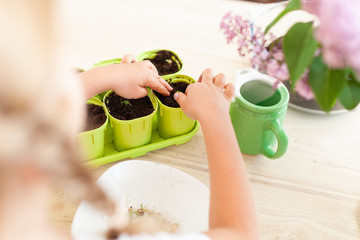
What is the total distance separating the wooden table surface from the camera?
60 centimetres

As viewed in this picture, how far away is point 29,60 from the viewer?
0.93 feet

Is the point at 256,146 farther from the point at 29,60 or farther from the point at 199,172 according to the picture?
the point at 29,60

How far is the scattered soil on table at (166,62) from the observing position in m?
0.75

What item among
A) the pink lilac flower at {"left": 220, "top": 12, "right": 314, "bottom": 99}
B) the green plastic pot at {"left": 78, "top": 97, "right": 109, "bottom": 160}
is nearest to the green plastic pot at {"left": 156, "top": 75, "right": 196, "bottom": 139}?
the green plastic pot at {"left": 78, "top": 97, "right": 109, "bottom": 160}

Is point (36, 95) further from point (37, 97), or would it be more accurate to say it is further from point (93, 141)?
point (93, 141)

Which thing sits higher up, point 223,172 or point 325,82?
point 325,82

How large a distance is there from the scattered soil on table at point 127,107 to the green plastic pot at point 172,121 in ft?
0.08

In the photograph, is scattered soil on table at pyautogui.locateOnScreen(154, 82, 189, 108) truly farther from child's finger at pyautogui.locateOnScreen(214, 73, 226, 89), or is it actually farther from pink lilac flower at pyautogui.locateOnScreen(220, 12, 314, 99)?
pink lilac flower at pyautogui.locateOnScreen(220, 12, 314, 99)

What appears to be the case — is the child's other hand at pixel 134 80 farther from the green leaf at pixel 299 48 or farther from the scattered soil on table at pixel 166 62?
the green leaf at pixel 299 48

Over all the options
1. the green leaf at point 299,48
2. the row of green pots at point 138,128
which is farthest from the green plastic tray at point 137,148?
the green leaf at point 299,48

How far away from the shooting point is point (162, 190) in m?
0.61

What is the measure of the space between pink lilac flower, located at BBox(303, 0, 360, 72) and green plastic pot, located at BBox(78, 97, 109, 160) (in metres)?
0.40

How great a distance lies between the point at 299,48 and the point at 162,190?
333 mm

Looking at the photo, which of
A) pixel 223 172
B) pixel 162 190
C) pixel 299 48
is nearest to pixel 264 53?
pixel 299 48
